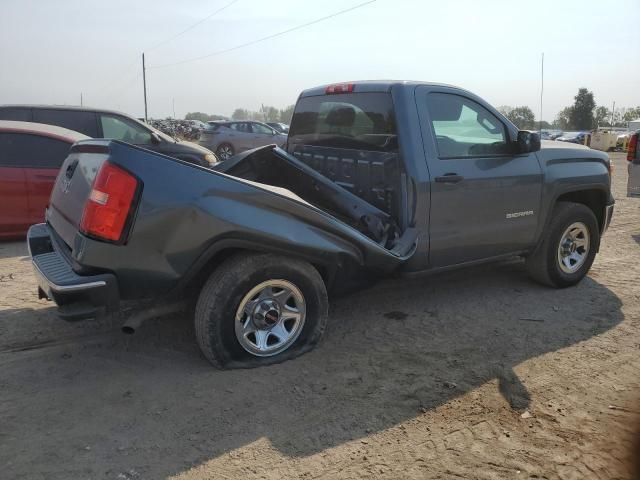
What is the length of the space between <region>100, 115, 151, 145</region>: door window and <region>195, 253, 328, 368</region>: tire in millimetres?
6171

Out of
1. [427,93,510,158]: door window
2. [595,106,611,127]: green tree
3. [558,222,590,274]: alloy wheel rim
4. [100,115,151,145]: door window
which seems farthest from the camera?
[595,106,611,127]: green tree

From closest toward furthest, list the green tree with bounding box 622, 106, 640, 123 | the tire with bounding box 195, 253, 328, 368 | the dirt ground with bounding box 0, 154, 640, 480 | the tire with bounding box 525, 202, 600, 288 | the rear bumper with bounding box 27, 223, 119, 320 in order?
the dirt ground with bounding box 0, 154, 640, 480, the rear bumper with bounding box 27, 223, 119, 320, the tire with bounding box 195, 253, 328, 368, the tire with bounding box 525, 202, 600, 288, the green tree with bounding box 622, 106, 640, 123

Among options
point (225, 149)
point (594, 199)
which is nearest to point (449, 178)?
point (594, 199)

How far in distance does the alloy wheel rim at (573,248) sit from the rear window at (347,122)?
2186mm

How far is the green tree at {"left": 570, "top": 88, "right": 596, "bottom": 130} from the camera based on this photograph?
58.9 meters

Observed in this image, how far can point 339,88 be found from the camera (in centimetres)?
466

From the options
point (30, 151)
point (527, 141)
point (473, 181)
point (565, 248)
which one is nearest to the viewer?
point (473, 181)

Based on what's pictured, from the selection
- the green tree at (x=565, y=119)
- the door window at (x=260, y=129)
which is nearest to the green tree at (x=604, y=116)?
the green tree at (x=565, y=119)

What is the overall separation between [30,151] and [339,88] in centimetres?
439

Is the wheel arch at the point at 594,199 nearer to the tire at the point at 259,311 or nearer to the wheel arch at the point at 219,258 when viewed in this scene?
the wheel arch at the point at 219,258

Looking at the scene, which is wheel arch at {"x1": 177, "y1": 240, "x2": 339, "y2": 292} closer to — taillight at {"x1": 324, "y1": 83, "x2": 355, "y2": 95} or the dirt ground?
the dirt ground

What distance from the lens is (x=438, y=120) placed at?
4.24 m

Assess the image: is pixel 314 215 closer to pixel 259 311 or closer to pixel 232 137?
pixel 259 311

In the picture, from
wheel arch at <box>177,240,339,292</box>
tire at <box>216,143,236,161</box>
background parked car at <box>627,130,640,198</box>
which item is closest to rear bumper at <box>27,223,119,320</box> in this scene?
wheel arch at <box>177,240,339,292</box>
